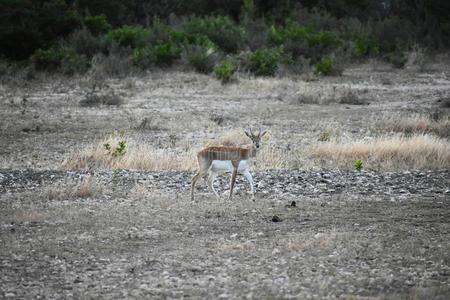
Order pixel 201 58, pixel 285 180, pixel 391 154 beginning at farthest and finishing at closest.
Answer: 1. pixel 201 58
2. pixel 391 154
3. pixel 285 180

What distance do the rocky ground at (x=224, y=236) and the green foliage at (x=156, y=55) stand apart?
695 inches

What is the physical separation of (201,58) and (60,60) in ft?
19.2

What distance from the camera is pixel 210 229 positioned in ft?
32.9

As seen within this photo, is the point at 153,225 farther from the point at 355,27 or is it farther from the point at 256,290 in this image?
the point at 355,27

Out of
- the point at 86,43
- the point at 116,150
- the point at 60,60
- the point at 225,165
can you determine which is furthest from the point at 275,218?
the point at 86,43

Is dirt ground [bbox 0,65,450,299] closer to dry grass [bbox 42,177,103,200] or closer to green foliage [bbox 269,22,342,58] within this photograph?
dry grass [bbox 42,177,103,200]

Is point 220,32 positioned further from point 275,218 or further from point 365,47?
point 275,218

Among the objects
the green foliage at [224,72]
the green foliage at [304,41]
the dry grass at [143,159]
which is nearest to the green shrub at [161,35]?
the green foliage at [304,41]

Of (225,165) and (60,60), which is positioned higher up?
(225,165)

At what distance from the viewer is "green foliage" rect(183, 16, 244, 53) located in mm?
34750

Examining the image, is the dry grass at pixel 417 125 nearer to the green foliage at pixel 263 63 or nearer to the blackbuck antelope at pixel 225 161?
the blackbuck antelope at pixel 225 161

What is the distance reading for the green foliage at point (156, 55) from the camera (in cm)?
3100

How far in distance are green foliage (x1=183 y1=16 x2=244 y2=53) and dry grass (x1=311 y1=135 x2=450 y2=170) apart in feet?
62.3

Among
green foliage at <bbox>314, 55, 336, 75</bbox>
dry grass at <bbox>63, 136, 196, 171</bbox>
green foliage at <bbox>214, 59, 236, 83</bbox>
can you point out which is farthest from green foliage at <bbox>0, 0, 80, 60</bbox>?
dry grass at <bbox>63, 136, 196, 171</bbox>
